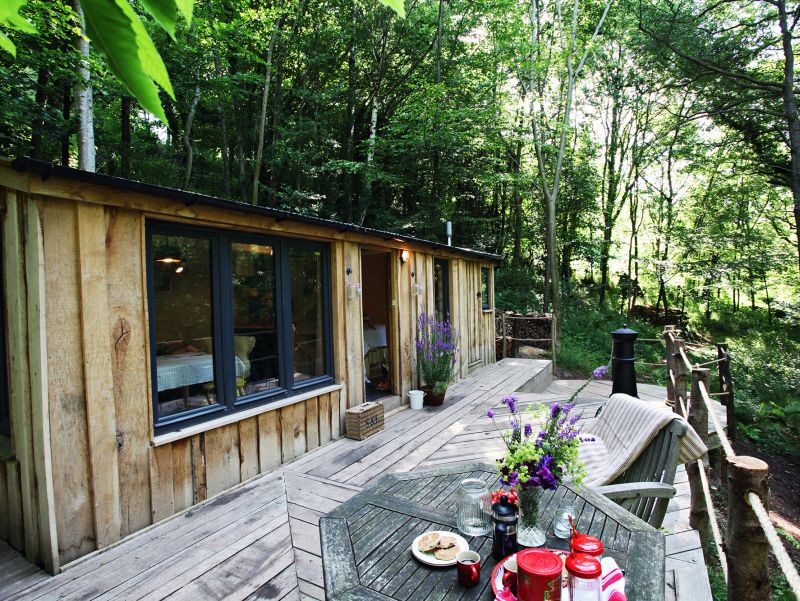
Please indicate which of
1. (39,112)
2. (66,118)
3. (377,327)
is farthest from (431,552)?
(66,118)

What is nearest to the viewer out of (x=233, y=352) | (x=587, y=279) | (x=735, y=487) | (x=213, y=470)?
(x=735, y=487)

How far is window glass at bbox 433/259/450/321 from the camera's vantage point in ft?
21.5

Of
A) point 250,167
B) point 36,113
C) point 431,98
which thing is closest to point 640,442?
point 36,113

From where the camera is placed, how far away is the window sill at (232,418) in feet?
9.36

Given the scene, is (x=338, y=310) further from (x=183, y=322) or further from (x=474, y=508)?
(x=474, y=508)

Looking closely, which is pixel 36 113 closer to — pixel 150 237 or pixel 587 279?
pixel 150 237

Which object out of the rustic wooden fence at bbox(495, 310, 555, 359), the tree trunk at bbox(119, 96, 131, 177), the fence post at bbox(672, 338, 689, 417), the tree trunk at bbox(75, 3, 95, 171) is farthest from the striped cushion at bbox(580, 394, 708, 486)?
the tree trunk at bbox(119, 96, 131, 177)

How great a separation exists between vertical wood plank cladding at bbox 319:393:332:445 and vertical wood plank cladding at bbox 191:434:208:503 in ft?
3.97

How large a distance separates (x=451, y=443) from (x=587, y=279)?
1363 cm

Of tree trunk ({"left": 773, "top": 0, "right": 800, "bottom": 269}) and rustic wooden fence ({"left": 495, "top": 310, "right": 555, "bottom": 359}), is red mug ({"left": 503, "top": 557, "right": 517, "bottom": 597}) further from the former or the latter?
tree trunk ({"left": 773, "top": 0, "right": 800, "bottom": 269})

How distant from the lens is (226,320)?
3.34 m

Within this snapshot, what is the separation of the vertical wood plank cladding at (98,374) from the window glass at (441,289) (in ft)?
14.8

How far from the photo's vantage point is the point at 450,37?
11.2 m

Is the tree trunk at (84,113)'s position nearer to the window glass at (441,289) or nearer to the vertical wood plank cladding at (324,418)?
the vertical wood plank cladding at (324,418)
